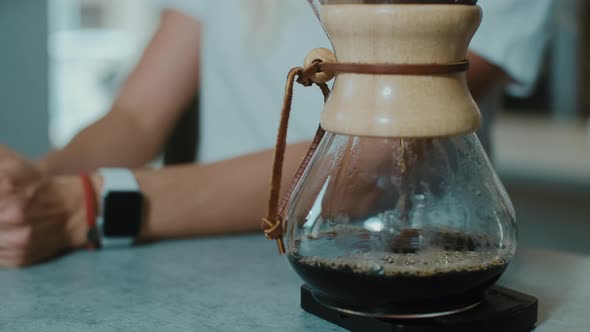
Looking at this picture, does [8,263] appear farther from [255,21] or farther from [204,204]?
[255,21]

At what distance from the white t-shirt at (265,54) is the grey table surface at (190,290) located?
0.20 meters

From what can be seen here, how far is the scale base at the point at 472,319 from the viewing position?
1.55 feet

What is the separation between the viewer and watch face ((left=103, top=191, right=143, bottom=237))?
793mm

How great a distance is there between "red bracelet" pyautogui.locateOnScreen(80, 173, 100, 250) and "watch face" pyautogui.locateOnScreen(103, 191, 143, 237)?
1cm

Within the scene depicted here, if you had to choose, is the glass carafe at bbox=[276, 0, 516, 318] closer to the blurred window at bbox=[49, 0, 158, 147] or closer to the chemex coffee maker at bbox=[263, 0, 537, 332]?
the chemex coffee maker at bbox=[263, 0, 537, 332]

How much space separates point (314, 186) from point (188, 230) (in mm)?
373

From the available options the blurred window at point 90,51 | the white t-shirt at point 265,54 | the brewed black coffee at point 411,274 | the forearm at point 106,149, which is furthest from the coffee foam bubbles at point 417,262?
the blurred window at point 90,51

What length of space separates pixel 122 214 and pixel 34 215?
88 mm

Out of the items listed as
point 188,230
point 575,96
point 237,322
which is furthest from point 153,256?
point 575,96

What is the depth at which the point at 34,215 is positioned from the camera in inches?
30.6

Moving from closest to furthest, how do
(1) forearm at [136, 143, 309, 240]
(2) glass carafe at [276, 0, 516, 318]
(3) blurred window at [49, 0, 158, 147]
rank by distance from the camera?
(2) glass carafe at [276, 0, 516, 318] < (1) forearm at [136, 143, 309, 240] < (3) blurred window at [49, 0, 158, 147]

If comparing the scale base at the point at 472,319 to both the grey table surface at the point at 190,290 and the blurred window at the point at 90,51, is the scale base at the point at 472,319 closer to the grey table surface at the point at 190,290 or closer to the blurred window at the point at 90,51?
the grey table surface at the point at 190,290

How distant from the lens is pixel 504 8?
2.75 feet

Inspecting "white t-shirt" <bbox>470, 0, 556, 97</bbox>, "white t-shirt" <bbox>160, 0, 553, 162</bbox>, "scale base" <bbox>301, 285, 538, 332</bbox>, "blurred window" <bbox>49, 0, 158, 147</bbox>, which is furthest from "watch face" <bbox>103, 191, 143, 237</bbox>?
"blurred window" <bbox>49, 0, 158, 147</bbox>
